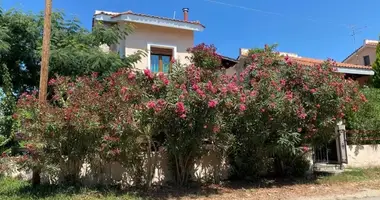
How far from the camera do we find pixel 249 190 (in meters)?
11.6

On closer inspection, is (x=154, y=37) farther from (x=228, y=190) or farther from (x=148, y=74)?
(x=228, y=190)

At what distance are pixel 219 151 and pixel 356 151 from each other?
7.26m

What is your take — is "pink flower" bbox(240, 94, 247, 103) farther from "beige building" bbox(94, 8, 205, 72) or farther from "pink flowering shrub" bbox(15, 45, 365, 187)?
"beige building" bbox(94, 8, 205, 72)

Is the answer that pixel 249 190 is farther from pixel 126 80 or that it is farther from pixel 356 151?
pixel 356 151

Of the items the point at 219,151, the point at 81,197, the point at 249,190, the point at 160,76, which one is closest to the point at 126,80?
the point at 160,76

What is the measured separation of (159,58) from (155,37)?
107cm

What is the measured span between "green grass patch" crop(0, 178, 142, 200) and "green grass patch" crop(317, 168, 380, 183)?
726 cm

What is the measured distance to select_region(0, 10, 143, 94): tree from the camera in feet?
45.0

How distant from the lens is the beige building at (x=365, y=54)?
34.9 metres

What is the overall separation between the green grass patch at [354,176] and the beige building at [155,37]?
8.50 meters

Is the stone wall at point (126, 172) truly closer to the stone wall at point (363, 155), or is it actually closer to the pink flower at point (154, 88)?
the pink flower at point (154, 88)

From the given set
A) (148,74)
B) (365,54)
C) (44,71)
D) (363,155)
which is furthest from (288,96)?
(365,54)

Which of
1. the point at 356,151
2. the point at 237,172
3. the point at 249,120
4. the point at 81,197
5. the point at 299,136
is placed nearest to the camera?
the point at 81,197

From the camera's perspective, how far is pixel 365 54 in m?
36.0
